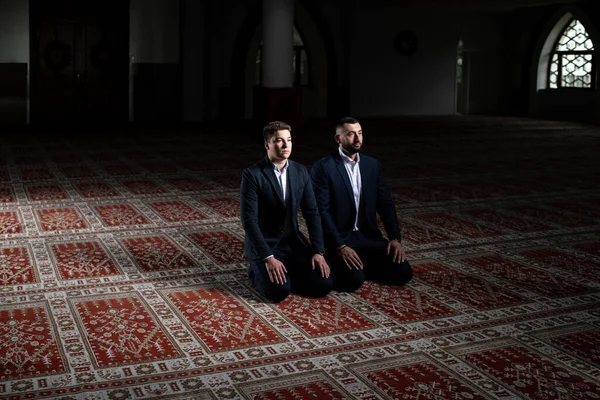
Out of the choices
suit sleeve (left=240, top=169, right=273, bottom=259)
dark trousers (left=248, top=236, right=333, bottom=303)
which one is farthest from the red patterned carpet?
suit sleeve (left=240, top=169, right=273, bottom=259)

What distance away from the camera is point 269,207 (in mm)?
4027

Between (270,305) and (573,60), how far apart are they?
15329 millimetres

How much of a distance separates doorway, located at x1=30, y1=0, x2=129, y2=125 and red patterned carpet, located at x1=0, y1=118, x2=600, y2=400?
7.34 meters

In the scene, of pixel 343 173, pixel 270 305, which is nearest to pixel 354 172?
pixel 343 173

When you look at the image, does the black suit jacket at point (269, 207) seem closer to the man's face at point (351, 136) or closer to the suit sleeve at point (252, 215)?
the suit sleeve at point (252, 215)

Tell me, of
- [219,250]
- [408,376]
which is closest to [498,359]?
[408,376]

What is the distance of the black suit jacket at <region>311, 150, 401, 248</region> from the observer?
4.22 m

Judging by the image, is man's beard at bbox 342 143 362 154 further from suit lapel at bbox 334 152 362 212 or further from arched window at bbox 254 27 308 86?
arched window at bbox 254 27 308 86

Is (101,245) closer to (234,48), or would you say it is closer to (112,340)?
(112,340)

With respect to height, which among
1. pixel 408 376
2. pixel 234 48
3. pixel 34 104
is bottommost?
pixel 408 376

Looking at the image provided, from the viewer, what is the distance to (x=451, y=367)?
10.4 ft

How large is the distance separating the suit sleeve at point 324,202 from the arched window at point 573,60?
46.8 ft

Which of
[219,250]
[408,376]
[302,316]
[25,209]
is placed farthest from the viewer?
[25,209]

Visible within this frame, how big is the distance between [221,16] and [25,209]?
10.3 metres
